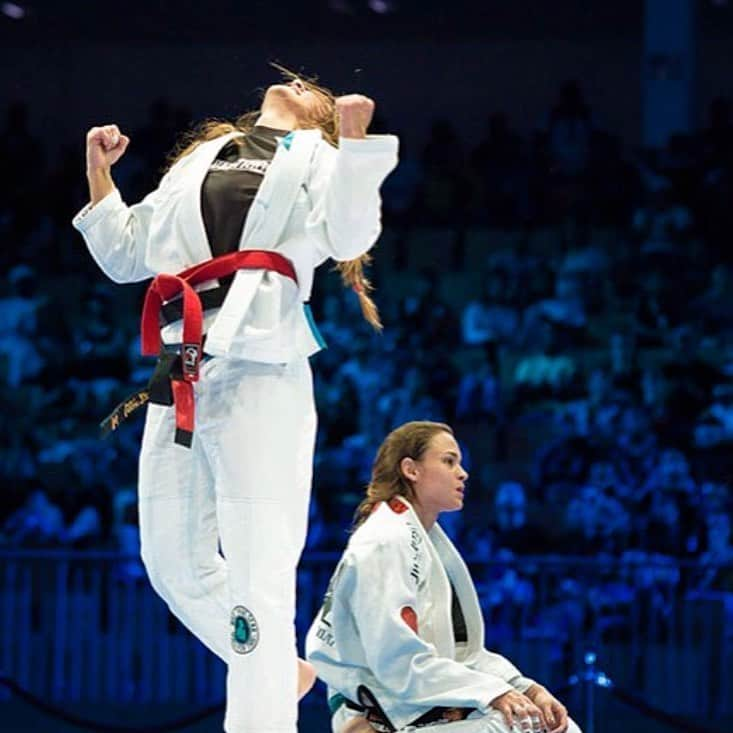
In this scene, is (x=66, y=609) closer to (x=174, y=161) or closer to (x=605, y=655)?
(x=605, y=655)

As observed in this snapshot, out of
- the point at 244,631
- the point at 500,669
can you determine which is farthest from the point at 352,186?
the point at 500,669

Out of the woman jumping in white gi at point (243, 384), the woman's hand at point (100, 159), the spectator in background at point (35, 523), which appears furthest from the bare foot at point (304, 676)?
the spectator in background at point (35, 523)

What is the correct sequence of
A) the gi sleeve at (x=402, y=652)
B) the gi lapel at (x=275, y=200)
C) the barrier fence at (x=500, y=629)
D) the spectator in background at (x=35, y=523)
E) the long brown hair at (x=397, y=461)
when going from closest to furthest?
the gi lapel at (x=275, y=200) < the gi sleeve at (x=402, y=652) < the long brown hair at (x=397, y=461) < the barrier fence at (x=500, y=629) < the spectator in background at (x=35, y=523)

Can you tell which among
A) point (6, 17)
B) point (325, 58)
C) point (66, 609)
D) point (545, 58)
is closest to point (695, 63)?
point (545, 58)

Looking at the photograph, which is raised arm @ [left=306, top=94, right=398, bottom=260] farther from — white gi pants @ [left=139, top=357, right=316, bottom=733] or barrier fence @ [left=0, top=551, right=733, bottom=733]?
barrier fence @ [left=0, top=551, right=733, bottom=733]

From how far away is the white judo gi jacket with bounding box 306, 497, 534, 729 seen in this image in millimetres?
4148

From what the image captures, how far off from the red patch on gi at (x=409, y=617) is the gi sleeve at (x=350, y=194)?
3.29 ft

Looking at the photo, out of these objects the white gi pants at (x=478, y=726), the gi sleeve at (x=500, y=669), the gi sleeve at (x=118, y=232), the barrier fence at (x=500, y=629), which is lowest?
the barrier fence at (x=500, y=629)

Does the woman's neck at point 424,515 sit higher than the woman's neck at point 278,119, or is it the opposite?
the woman's neck at point 278,119

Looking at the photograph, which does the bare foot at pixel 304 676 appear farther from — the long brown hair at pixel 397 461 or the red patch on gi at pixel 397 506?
the long brown hair at pixel 397 461

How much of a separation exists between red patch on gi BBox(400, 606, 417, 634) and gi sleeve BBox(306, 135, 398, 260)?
3.29 feet

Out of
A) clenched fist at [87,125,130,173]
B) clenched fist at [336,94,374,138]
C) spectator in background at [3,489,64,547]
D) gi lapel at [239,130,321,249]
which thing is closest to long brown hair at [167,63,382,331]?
clenched fist at [87,125,130,173]

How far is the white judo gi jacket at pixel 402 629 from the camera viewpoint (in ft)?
13.6

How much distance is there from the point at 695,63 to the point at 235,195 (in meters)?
9.00
